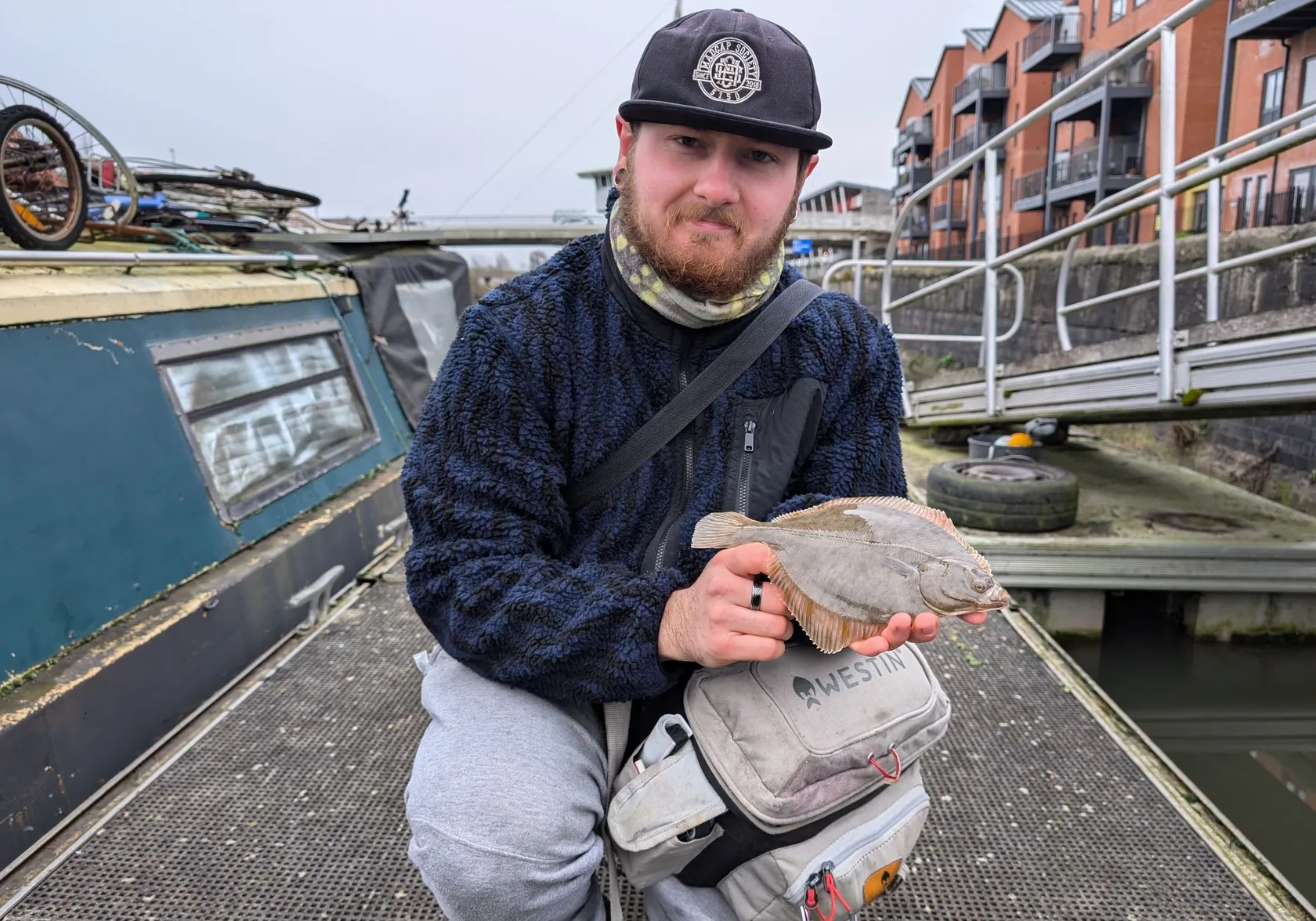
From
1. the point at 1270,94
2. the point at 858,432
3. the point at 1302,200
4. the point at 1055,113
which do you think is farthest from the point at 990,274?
the point at 1270,94

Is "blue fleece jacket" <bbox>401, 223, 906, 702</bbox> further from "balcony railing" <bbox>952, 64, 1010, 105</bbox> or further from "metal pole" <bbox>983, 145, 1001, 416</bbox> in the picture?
"balcony railing" <bbox>952, 64, 1010, 105</bbox>

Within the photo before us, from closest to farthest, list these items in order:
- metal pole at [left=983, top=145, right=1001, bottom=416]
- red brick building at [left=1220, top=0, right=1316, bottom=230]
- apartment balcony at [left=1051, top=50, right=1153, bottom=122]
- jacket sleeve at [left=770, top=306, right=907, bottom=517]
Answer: jacket sleeve at [left=770, top=306, right=907, bottom=517] → metal pole at [left=983, top=145, right=1001, bottom=416] → red brick building at [left=1220, top=0, right=1316, bottom=230] → apartment balcony at [left=1051, top=50, right=1153, bottom=122]

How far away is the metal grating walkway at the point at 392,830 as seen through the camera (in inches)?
73.2

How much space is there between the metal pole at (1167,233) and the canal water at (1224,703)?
1522 mm

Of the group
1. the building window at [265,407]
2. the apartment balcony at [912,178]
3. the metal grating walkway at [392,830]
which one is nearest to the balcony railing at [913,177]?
the apartment balcony at [912,178]

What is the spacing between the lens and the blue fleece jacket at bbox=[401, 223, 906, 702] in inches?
58.8

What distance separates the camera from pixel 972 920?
1.83m

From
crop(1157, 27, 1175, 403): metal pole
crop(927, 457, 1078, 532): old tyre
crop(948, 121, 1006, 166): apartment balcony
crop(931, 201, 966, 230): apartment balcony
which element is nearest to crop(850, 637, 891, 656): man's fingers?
crop(1157, 27, 1175, 403): metal pole

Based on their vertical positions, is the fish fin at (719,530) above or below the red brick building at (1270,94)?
below

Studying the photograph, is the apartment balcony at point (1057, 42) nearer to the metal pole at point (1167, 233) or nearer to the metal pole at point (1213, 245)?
the metal pole at point (1213, 245)

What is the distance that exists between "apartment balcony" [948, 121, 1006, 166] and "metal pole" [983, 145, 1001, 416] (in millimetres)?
31016

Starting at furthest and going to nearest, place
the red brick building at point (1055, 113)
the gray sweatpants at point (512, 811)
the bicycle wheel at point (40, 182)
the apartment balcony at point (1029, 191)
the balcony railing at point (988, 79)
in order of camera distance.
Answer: the balcony railing at point (988, 79) < the apartment balcony at point (1029, 191) < the red brick building at point (1055, 113) < the bicycle wheel at point (40, 182) < the gray sweatpants at point (512, 811)

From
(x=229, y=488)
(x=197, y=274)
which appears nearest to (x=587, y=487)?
(x=229, y=488)

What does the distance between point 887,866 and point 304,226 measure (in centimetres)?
723
